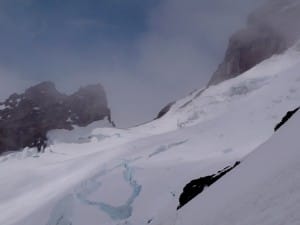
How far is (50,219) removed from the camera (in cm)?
2912

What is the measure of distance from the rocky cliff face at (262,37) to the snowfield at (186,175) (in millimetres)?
25797

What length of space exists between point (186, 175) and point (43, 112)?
68056mm

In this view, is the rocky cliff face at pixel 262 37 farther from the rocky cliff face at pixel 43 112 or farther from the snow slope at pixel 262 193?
the snow slope at pixel 262 193

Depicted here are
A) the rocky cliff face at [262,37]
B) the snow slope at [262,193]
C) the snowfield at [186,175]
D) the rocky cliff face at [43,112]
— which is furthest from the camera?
the rocky cliff face at [43,112]

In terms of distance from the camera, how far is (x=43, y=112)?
299ft

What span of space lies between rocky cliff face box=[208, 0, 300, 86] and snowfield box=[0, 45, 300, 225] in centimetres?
2580

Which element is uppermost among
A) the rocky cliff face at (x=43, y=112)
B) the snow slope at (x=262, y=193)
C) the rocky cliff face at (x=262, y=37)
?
the rocky cliff face at (x=43, y=112)

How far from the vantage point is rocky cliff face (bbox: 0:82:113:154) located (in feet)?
284

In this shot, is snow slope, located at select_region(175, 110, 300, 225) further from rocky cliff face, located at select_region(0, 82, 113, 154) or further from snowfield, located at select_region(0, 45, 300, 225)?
rocky cliff face, located at select_region(0, 82, 113, 154)

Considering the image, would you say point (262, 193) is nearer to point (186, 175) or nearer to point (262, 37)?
point (186, 175)

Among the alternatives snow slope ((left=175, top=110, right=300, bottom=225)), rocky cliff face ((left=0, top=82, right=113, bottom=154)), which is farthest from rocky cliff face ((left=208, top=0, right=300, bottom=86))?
snow slope ((left=175, top=110, right=300, bottom=225))

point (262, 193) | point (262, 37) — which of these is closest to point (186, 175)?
point (262, 193)

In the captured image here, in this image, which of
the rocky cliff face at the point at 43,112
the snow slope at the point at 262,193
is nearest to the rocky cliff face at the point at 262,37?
the rocky cliff face at the point at 43,112

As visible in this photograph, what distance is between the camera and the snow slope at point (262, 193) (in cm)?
593
